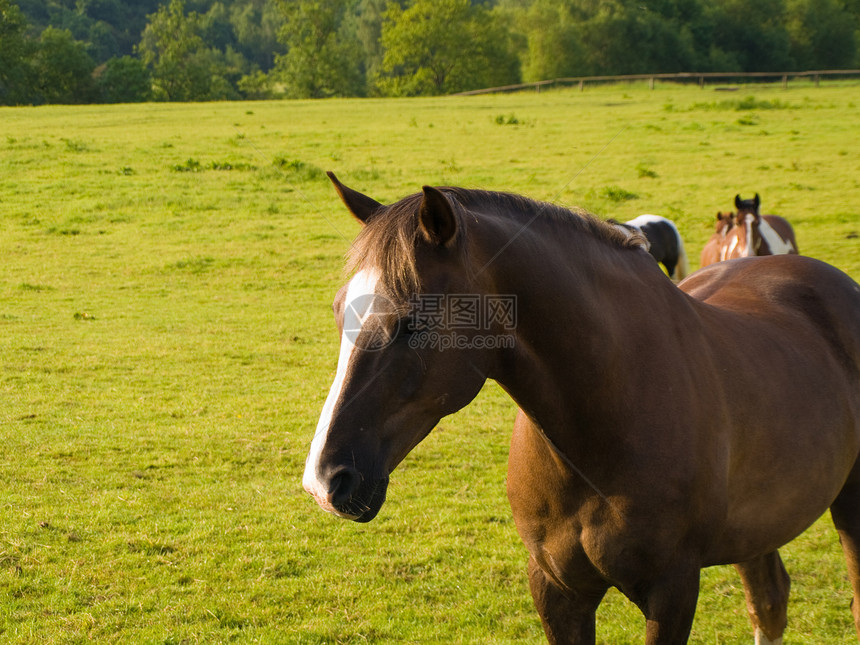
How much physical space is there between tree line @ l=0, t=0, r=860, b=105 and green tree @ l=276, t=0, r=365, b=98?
7 cm

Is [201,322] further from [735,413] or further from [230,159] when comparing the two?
[230,159]

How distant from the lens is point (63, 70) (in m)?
48.0

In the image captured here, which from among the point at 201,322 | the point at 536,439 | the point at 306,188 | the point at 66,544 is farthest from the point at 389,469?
the point at 306,188

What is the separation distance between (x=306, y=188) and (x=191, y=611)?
14772 mm

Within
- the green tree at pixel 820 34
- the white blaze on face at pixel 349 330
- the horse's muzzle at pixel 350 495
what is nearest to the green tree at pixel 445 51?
the green tree at pixel 820 34

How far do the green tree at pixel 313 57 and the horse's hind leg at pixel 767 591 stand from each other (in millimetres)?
55952

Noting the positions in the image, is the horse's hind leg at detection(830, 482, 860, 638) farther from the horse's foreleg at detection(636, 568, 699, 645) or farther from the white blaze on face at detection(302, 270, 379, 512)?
the white blaze on face at detection(302, 270, 379, 512)

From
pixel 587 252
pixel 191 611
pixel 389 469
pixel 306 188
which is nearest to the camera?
pixel 389 469

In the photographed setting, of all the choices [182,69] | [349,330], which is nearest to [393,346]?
[349,330]

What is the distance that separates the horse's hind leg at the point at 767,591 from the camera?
3543mm

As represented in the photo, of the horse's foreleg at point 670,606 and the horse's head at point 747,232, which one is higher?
the horse's foreleg at point 670,606

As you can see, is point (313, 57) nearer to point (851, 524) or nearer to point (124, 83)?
point (124, 83)

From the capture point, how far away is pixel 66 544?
189 inches

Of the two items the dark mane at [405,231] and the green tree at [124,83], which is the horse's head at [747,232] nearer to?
the dark mane at [405,231]
